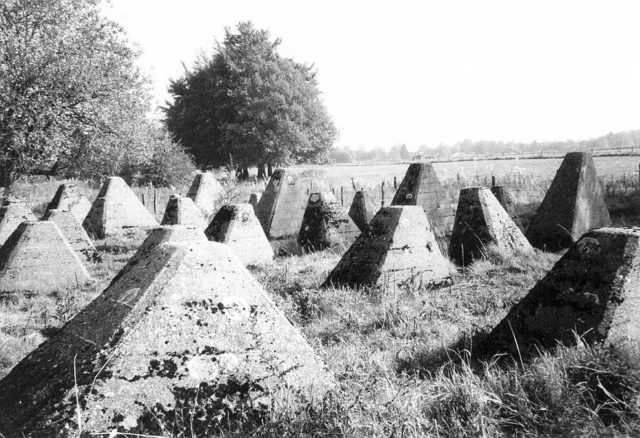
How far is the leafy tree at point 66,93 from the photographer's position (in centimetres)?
1914

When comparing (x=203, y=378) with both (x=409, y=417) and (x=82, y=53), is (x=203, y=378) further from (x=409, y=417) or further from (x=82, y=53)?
(x=82, y=53)

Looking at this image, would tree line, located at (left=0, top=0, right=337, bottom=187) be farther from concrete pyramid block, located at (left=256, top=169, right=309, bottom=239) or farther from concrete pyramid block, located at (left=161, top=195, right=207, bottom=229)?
concrete pyramid block, located at (left=161, top=195, right=207, bottom=229)

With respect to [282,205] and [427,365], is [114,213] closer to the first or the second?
[282,205]

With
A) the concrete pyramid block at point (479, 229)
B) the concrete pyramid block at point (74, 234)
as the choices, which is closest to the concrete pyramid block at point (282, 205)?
the concrete pyramid block at point (74, 234)

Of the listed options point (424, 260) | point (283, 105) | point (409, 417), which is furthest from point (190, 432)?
point (283, 105)

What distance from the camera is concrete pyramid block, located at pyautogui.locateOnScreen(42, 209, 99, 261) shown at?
934cm

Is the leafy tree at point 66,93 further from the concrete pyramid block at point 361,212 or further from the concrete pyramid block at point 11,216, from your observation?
the concrete pyramid block at point 361,212

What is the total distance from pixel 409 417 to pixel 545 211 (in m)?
8.07

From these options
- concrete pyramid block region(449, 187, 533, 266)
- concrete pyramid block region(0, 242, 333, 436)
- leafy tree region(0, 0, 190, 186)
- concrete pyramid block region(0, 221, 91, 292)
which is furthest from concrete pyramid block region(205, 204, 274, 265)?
leafy tree region(0, 0, 190, 186)

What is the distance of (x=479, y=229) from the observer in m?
8.16

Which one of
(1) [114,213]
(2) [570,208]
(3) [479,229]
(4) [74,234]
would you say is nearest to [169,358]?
(3) [479,229]

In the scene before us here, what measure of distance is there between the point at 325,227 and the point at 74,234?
4.55 meters

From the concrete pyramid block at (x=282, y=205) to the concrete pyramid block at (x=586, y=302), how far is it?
819cm

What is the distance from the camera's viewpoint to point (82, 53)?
67.7 ft
